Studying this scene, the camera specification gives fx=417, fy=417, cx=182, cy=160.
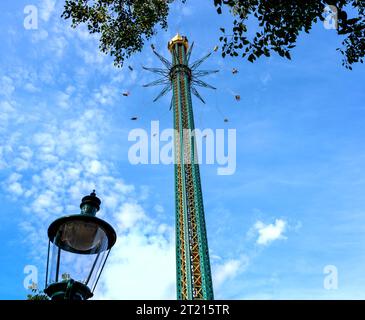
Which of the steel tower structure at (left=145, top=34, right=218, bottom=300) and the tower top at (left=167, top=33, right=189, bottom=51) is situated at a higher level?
the tower top at (left=167, top=33, right=189, bottom=51)

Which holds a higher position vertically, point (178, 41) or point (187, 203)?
point (178, 41)

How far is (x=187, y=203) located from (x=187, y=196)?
675 millimetres

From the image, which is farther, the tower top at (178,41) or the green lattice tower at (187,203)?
the tower top at (178,41)

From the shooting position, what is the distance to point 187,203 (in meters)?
30.5

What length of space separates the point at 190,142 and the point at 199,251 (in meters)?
10.6

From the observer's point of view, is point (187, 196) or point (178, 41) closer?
point (187, 196)

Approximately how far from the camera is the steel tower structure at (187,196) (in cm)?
2597

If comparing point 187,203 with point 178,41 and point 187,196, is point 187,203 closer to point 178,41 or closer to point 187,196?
point 187,196

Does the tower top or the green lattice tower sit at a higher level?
the tower top

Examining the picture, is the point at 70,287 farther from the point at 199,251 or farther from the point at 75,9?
the point at 199,251

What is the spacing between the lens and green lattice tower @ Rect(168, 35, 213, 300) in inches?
1021

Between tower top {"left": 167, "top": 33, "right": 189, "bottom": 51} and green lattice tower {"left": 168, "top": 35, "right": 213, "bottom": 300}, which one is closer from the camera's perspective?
green lattice tower {"left": 168, "top": 35, "right": 213, "bottom": 300}

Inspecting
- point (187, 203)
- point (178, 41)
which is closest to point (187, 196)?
point (187, 203)

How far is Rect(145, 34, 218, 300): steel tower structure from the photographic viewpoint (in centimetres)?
2597
